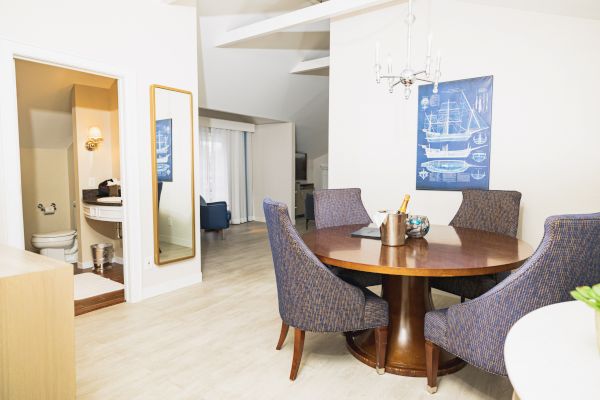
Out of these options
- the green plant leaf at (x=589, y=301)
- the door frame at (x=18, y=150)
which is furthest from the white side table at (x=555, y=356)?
the door frame at (x=18, y=150)

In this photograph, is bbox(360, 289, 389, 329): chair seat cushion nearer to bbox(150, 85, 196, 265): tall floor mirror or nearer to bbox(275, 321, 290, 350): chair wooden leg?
bbox(275, 321, 290, 350): chair wooden leg

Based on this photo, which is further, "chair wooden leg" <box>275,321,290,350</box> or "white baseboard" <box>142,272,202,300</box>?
"white baseboard" <box>142,272,202,300</box>

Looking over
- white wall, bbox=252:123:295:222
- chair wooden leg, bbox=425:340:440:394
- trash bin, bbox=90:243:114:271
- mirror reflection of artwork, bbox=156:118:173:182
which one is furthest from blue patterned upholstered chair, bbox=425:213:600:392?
white wall, bbox=252:123:295:222

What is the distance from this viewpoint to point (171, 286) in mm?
3541

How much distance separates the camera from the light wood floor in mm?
1946

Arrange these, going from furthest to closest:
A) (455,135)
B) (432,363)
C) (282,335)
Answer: (455,135), (282,335), (432,363)

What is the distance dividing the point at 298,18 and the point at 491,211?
2626mm

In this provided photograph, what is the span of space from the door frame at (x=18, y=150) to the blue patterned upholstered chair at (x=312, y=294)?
1.73 m

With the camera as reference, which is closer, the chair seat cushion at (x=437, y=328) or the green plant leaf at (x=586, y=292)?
the green plant leaf at (x=586, y=292)

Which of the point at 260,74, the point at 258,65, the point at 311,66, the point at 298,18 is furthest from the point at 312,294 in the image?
the point at 311,66

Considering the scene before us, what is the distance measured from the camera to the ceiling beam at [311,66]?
5.66 m

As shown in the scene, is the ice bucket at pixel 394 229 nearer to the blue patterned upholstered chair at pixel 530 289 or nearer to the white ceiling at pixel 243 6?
the blue patterned upholstered chair at pixel 530 289

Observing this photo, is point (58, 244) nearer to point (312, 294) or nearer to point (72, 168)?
point (72, 168)

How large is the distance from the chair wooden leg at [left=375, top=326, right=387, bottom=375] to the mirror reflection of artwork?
237 centimetres
